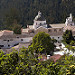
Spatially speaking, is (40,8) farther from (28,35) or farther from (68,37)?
(68,37)

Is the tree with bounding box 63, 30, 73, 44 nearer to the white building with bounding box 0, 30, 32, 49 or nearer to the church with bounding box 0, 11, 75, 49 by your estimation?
the church with bounding box 0, 11, 75, 49

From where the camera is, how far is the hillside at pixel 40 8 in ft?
157

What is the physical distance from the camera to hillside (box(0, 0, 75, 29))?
47.8 meters

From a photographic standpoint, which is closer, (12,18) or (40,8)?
(12,18)

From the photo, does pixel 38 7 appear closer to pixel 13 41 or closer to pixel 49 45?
pixel 13 41

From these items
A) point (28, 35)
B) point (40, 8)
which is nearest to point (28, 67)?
point (28, 35)

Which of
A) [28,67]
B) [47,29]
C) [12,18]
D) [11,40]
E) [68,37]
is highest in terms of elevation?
[12,18]

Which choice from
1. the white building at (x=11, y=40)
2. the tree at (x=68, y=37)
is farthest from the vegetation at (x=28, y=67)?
the white building at (x=11, y=40)

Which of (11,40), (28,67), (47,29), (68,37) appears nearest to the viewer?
(28,67)

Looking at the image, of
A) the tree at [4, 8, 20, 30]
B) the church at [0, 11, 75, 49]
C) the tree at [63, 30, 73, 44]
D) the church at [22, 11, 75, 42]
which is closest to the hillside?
the tree at [4, 8, 20, 30]

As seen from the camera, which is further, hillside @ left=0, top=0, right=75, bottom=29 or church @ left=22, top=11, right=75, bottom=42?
hillside @ left=0, top=0, right=75, bottom=29

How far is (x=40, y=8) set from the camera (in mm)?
48812

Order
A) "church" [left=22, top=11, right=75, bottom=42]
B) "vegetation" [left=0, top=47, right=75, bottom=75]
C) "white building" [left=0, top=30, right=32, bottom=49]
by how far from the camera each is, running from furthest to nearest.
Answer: "church" [left=22, top=11, right=75, bottom=42]
"white building" [left=0, top=30, right=32, bottom=49]
"vegetation" [left=0, top=47, right=75, bottom=75]

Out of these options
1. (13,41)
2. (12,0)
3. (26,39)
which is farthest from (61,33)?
(12,0)
